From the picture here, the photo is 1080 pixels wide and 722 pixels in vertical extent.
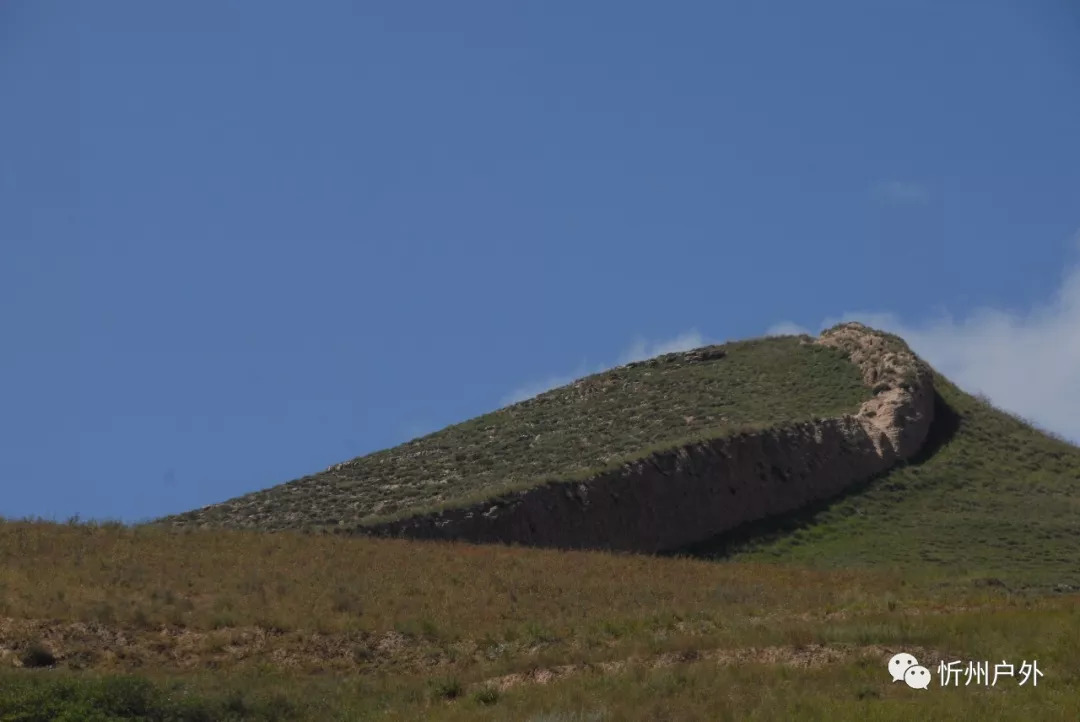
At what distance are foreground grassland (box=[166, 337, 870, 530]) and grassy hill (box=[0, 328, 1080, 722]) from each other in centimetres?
834

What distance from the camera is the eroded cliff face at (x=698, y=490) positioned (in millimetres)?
42688

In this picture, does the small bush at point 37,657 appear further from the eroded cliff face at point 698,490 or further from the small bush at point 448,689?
the eroded cliff face at point 698,490

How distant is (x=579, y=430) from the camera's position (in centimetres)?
5769

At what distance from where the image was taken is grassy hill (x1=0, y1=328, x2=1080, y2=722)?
1983 centimetres

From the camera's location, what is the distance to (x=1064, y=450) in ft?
191

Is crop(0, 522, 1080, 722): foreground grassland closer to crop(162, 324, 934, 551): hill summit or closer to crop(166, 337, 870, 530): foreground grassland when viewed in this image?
crop(162, 324, 934, 551): hill summit

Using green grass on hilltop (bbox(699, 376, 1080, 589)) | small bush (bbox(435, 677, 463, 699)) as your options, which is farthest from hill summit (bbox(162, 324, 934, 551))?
small bush (bbox(435, 677, 463, 699))

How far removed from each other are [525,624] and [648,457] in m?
20.0

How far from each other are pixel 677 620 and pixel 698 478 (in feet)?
65.0

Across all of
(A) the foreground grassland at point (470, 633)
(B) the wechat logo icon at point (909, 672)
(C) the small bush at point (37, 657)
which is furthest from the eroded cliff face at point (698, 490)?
(B) the wechat logo icon at point (909, 672)

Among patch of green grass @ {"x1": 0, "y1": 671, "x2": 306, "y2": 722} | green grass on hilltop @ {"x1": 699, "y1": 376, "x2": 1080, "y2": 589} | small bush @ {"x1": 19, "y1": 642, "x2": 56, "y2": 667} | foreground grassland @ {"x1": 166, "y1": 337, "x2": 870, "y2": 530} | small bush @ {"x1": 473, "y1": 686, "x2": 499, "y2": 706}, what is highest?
foreground grassland @ {"x1": 166, "y1": 337, "x2": 870, "y2": 530}

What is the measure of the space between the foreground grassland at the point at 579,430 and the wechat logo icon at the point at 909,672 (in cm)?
2376

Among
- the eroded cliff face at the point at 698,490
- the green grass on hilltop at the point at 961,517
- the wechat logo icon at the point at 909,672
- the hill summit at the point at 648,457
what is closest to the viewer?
the wechat logo icon at the point at 909,672

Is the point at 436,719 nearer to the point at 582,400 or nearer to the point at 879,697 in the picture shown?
the point at 879,697
